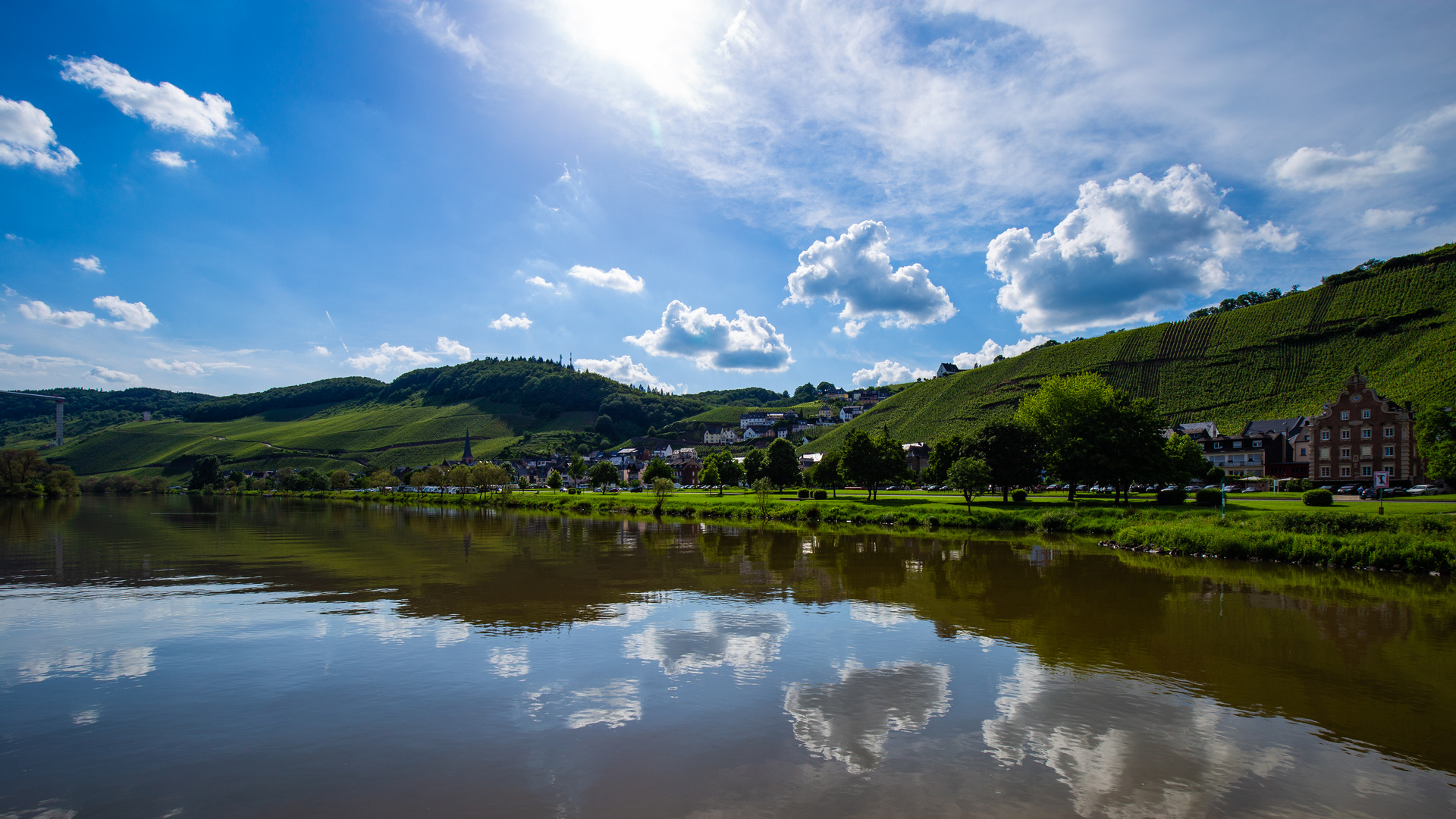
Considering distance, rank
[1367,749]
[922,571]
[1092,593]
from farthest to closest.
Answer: [922,571]
[1092,593]
[1367,749]

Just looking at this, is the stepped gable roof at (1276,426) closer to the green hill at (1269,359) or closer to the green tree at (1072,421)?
the green hill at (1269,359)

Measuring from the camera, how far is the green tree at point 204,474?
12962cm

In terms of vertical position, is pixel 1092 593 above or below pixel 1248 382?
below

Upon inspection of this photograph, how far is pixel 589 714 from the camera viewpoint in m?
12.0

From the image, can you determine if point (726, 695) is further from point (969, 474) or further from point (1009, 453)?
point (1009, 453)

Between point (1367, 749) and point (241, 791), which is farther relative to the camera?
point (1367, 749)

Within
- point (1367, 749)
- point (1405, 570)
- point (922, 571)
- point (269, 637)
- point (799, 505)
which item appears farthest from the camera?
point (799, 505)

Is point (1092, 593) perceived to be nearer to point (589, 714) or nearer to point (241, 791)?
point (589, 714)

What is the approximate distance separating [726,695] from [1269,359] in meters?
114

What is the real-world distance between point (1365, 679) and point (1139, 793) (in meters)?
9.69

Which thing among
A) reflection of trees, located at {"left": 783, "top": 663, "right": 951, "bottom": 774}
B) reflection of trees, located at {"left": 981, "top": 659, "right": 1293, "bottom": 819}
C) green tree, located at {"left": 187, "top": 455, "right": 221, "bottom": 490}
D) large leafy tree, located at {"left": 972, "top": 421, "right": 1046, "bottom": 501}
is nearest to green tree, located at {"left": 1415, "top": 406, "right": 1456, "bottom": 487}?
large leafy tree, located at {"left": 972, "top": 421, "right": 1046, "bottom": 501}

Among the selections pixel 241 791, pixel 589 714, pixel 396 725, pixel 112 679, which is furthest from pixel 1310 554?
pixel 112 679

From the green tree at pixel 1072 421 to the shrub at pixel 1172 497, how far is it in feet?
14.9

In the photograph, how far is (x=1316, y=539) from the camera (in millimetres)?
30031
